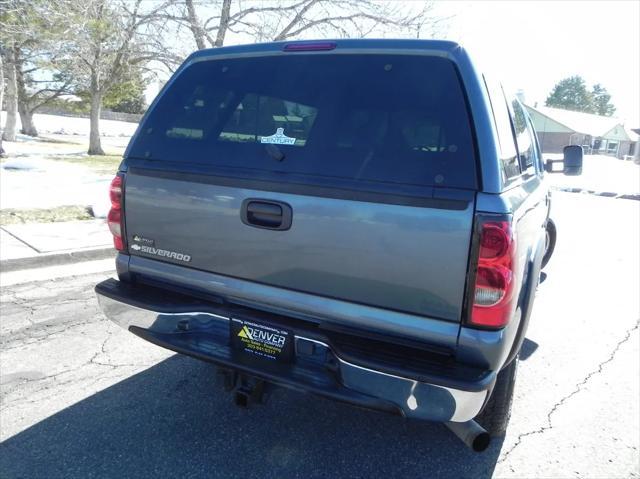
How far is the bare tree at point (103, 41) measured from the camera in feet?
44.0

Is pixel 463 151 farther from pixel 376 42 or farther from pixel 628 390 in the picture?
pixel 628 390

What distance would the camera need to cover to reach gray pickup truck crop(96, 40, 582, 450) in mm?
2016

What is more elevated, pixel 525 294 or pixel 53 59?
pixel 53 59

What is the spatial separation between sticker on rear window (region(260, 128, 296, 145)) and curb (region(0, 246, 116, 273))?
4.54m

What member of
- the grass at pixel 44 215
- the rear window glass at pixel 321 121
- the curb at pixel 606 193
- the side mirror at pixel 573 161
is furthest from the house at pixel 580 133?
the rear window glass at pixel 321 121

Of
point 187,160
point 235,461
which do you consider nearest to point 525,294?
point 235,461

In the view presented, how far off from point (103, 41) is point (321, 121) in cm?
1839

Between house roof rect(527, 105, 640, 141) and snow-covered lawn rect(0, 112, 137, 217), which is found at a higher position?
house roof rect(527, 105, 640, 141)

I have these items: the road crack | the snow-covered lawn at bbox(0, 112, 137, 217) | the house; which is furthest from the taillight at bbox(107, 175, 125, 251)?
the house

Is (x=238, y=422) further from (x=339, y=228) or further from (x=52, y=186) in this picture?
(x=52, y=186)

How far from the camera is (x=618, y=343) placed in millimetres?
4301

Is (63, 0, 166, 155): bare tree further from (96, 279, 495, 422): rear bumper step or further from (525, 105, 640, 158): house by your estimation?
(525, 105, 640, 158): house

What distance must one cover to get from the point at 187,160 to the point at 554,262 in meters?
6.15

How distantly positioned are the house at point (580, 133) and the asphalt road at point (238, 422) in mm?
50948
